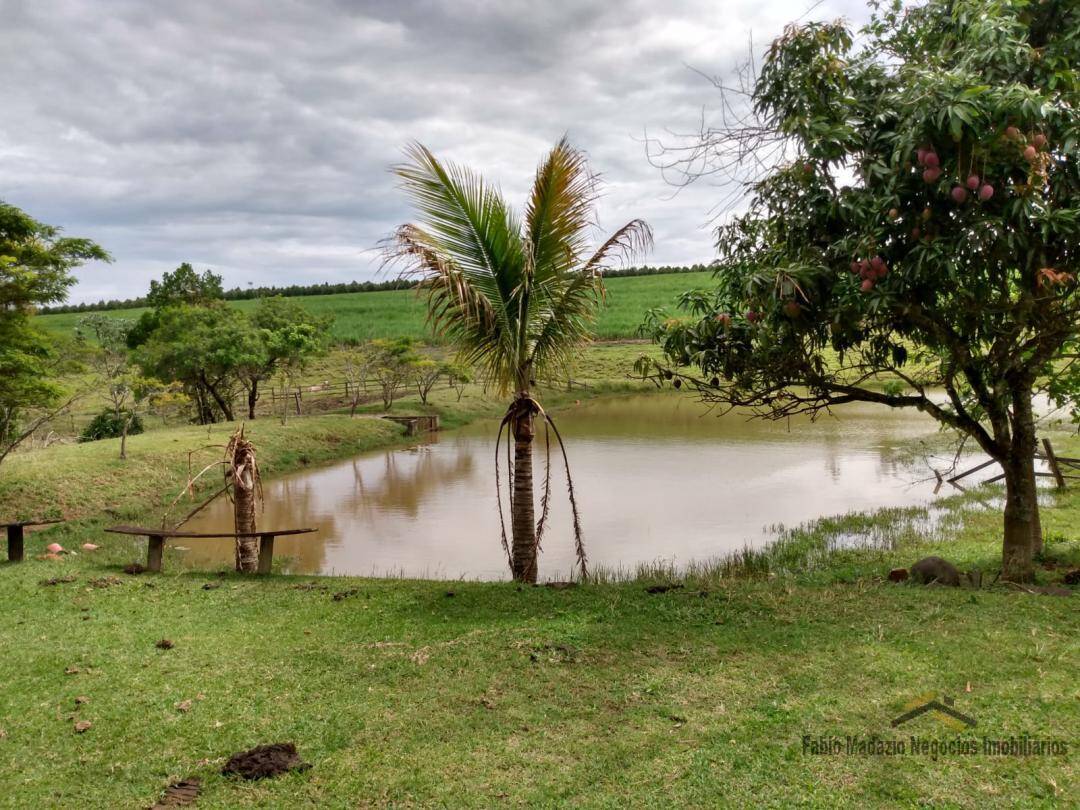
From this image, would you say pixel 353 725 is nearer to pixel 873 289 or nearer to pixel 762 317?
Answer: pixel 762 317

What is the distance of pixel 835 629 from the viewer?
5.91 m

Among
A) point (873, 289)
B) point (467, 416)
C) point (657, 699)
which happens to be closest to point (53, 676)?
point (657, 699)

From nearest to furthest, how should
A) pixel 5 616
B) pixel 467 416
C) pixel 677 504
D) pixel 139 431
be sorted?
pixel 5 616 → pixel 677 504 → pixel 139 431 → pixel 467 416

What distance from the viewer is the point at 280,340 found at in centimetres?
2469

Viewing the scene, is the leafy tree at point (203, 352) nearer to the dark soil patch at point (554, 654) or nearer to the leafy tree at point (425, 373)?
the leafy tree at point (425, 373)

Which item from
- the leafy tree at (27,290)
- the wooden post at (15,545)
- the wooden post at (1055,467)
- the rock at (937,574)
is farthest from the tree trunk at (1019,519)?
the leafy tree at (27,290)

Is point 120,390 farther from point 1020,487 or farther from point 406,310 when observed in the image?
point 406,310

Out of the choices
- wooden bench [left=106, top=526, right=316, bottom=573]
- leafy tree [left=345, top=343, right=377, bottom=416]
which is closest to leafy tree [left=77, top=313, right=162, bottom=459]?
leafy tree [left=345, top=343, right=377, bottom=416]

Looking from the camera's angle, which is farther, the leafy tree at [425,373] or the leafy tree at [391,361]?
the leafy tree at [425,373]

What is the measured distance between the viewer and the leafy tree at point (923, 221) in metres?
5.30

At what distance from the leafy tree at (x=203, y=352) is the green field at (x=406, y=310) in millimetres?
13150

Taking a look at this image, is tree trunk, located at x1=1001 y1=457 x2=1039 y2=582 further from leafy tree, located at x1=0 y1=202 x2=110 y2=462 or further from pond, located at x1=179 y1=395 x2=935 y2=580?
leafy tree, located at x1=0 y1=202 x2=110 y2=462

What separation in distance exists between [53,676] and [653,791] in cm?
460

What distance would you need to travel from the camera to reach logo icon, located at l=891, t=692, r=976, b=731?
167 inches
